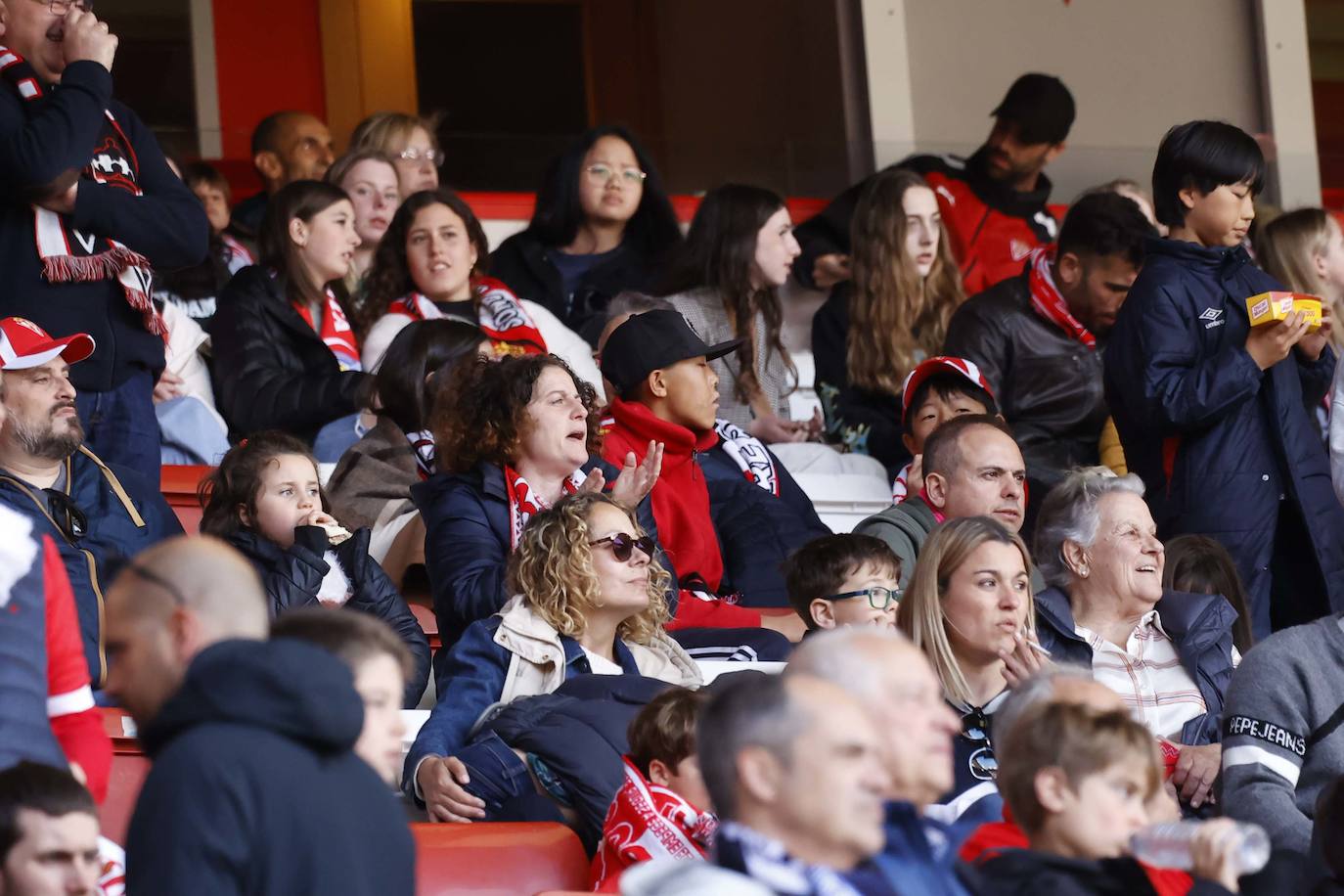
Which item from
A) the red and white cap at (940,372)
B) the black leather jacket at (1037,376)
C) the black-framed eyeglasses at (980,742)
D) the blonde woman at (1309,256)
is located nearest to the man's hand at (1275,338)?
the red and white cap at (940,372)

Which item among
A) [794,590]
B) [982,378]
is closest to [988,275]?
[982,378]

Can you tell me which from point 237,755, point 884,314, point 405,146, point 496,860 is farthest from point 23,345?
point 405,146

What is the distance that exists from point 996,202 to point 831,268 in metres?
0.76

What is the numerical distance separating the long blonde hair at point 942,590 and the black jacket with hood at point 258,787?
1.80 metres

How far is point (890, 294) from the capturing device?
22.7 feet

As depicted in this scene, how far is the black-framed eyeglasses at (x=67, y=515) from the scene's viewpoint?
182 inches

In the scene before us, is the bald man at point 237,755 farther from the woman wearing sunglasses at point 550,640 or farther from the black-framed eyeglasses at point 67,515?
the black-framed eyeglasses at point 67,515

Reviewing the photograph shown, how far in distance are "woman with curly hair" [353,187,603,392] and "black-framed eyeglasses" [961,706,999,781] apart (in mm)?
2603

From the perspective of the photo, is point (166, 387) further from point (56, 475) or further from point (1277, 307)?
point (1277, 307)

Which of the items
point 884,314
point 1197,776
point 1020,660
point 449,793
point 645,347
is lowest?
point 1197,776

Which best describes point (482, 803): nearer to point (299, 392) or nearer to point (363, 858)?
point (363, 858)

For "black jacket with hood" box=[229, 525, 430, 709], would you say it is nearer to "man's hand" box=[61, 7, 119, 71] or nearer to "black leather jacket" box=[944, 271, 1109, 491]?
"man's hand" box=[61, 7, 119, 71]

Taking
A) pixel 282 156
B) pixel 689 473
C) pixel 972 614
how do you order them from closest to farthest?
pixel 972 614 → pixel 689 473 → pixel 282 156

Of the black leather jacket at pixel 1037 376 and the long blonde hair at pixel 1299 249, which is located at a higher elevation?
the long blonde hair at pixel 1299 249
